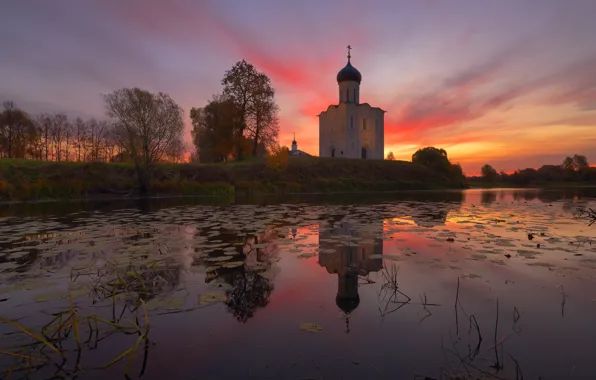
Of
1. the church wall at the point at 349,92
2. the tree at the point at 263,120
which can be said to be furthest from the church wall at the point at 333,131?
the tree at the point at 263,120

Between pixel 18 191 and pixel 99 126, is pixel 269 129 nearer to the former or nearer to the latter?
pixel 18 191

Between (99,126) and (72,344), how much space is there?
2690 inches

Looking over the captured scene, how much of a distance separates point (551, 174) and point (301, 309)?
116 meters

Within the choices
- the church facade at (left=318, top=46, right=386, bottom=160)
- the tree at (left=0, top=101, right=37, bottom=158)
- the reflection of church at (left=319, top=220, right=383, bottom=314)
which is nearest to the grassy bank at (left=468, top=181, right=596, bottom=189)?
the church facade at (left=318, top=46, right=386, bottom=160)

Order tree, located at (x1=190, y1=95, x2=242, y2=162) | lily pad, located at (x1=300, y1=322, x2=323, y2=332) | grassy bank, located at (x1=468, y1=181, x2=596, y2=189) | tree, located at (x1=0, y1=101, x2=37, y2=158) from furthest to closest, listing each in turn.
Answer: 1. grassy bank, located at (x1=468, y1=181, x2=596, y2=189)
2. tree, located at (x1=0, y1=101, x2=37, y2=158)
3. tree, located at (x1=190, y1=95, x2=242, y2=162)
4. lily pad, located at (x1=300, y1=322, x2=323, y2=332)

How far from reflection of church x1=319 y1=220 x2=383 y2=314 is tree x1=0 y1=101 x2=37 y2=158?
58.5 meters

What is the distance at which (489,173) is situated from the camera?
9756 centimetres

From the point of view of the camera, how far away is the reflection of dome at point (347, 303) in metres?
4.46

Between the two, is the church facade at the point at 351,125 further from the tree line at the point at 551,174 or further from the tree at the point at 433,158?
the tree line at the point at 551,174

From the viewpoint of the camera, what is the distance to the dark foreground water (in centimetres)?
310

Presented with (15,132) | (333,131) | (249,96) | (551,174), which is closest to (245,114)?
(249,96)

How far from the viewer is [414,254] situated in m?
7.60

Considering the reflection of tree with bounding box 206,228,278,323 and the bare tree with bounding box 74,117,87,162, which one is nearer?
the reflection of tree with bounding box 206,228,278,323

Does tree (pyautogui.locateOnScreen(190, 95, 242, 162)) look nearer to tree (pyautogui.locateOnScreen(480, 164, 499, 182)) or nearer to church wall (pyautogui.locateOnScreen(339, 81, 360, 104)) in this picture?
church wall (pyautogui.locateOnScreen(339, 81, 360, 104))
